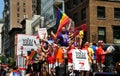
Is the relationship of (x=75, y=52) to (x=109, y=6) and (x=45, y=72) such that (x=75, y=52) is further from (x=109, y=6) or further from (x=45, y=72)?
(x=109, y=6)

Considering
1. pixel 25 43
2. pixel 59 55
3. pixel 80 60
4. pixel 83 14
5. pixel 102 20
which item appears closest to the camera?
pixel 80 60

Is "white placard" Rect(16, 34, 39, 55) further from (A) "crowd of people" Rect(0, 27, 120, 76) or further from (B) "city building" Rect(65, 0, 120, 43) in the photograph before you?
(B) "city building" Rect(65, 0, 120, 43)

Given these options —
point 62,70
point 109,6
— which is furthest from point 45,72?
point 109,6

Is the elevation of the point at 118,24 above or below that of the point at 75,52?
above

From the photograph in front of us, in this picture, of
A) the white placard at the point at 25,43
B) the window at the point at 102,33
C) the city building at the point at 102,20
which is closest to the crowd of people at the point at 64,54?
the white placard at the point at 25,43

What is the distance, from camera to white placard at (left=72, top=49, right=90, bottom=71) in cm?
1321

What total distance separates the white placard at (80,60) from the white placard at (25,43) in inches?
233

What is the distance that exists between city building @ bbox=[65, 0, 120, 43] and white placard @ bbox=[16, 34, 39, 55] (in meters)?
27.3

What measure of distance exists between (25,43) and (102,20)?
29616 millimetres

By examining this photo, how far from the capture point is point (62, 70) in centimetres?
1361

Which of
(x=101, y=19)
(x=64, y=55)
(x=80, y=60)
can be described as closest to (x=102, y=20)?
(x=101, y=19)

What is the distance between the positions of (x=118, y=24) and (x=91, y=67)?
3542 cm

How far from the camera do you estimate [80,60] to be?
13359 mm

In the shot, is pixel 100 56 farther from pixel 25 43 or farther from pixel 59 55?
pixel 25 43
